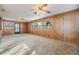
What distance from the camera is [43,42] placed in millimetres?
1948

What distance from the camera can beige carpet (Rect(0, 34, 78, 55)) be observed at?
1.89 meters

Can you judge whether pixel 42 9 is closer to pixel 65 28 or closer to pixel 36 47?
pixel 65 28

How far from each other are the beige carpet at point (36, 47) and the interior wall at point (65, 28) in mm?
110

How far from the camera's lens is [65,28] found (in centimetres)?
194

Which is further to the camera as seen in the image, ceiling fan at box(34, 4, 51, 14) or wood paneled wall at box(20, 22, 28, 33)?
wood paneled wall at box(20, 22, 28, 33)

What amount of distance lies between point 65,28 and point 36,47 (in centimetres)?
68

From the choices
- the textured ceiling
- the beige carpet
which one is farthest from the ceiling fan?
the beige carpet

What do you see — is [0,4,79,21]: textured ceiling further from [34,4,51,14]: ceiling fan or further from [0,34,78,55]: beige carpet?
[0,34,78,55]: beige carpet

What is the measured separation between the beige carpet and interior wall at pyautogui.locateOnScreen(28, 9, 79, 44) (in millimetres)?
110

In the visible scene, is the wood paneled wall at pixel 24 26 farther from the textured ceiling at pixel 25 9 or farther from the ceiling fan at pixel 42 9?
the ceiling fan at pixel 42 9
